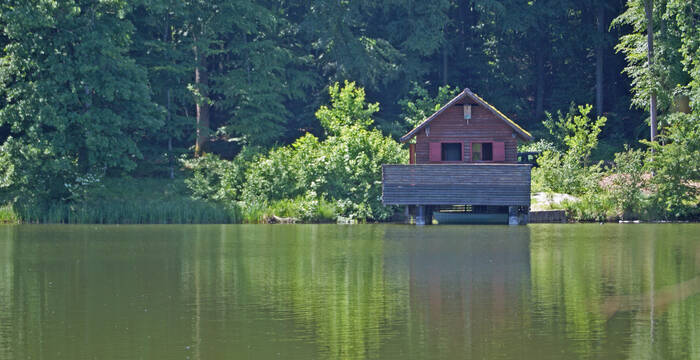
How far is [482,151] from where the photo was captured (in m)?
55.6

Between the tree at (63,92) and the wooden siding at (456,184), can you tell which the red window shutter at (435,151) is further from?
the tree at (63,92)

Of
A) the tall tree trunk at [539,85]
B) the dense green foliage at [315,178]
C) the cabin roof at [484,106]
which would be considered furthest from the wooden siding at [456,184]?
the tall tree trunk at [539,85]

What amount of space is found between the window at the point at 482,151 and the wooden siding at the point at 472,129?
1.88ft

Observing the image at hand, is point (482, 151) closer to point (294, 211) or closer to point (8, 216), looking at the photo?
point (294, 211)

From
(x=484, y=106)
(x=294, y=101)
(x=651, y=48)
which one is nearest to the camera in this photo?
(x=484, y=106)

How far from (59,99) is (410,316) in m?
32.8

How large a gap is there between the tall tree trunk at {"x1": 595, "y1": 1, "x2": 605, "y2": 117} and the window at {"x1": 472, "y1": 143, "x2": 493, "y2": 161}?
13.5m

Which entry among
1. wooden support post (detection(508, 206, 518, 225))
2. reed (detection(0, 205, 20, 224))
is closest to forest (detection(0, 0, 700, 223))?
reed (detection(0, 205, 20, 224))

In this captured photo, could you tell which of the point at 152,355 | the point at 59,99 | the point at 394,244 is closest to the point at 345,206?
the point at 394,244

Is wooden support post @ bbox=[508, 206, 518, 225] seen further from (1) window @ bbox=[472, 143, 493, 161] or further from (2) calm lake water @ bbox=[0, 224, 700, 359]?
(1) window @ bbox=[472, 143, 493, 161]

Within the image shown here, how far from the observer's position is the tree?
168 ft

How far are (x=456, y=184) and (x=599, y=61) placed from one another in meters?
23.2

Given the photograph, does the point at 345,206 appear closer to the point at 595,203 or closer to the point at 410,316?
the point at 595,203

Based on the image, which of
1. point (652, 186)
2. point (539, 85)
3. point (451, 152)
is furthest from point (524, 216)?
point (539, 85)
